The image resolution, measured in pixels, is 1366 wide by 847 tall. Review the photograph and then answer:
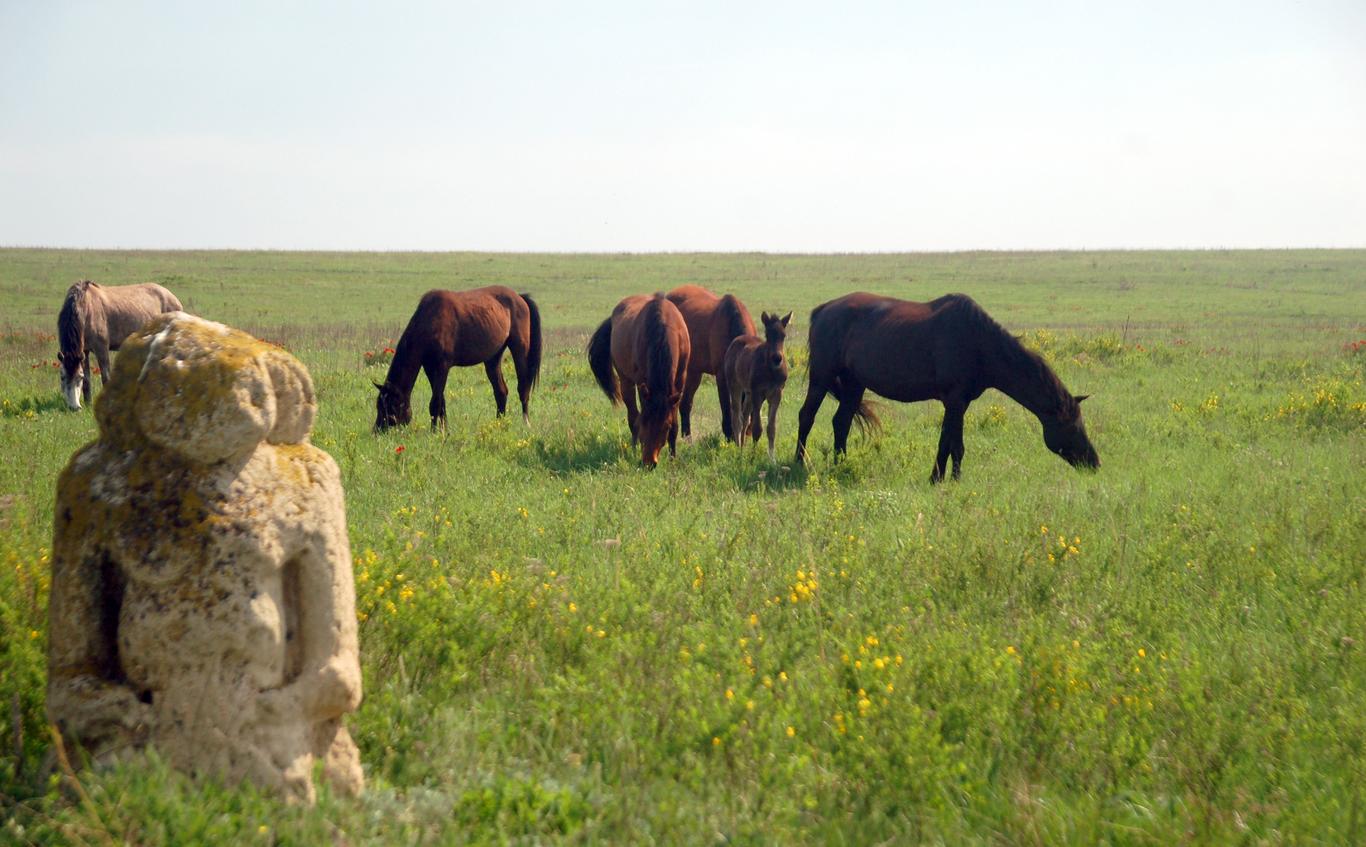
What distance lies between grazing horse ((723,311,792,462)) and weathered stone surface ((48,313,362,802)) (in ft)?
25.8

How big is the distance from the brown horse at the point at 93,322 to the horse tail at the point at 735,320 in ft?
26.2

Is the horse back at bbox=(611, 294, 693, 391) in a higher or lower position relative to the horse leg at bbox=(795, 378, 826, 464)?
higher

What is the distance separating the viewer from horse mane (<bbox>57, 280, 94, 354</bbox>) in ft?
47.2

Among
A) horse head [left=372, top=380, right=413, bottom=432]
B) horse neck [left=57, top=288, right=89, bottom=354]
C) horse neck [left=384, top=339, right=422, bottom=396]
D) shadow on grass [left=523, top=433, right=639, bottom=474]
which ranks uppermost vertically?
horse neck [left=57, top=288, right=89, bottom=354]

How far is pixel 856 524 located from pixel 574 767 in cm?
431

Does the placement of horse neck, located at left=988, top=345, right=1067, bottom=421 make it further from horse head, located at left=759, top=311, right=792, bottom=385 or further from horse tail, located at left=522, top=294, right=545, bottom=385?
horse tail, located at left=522, top=294, right=545, bottom=385

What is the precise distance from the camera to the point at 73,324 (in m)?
14.6

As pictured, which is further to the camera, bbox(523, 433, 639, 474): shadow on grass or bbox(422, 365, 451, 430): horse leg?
bbox(422, 365, 451, 430): horse leg

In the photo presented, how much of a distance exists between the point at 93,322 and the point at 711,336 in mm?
10172

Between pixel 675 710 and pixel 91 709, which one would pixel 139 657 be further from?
pixel 675 710

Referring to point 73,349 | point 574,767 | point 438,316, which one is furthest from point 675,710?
point 73,349

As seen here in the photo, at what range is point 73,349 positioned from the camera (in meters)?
14.3

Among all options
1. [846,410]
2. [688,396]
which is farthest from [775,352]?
[688,396]

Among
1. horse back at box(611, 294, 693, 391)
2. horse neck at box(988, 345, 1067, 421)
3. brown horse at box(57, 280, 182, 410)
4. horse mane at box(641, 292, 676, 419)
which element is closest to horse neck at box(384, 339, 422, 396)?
horse back at box(611, 294, 693, 391)
